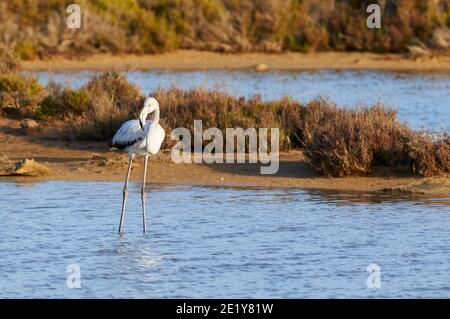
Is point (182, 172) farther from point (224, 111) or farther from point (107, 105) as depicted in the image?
point (107, 105)

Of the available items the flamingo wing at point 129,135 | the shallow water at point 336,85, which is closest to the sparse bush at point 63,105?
the shallow water at point 336,85

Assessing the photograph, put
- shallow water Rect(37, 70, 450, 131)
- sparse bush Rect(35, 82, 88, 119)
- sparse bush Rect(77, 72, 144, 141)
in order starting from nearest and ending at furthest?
sparse bush Rect(77, 72, 144, 141) → sparse bush Rect(35, 82, 88, 119) → shallow water Rect(37, 70, 450, 131)

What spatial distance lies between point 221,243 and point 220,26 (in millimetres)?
22602

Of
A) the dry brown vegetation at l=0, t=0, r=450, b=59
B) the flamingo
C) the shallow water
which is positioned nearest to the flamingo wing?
the flamingo

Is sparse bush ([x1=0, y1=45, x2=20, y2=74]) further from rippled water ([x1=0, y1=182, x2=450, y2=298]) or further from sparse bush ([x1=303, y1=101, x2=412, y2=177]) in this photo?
sparse bush ([x1=303, y1=101, x2=412, y2=177])

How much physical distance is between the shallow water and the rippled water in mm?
7474

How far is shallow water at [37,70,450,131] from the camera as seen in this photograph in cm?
2225

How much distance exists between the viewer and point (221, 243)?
11.0 meters

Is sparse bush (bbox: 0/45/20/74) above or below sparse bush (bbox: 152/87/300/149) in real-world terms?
above

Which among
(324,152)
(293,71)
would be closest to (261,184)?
(324,152)

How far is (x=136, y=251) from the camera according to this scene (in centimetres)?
1084

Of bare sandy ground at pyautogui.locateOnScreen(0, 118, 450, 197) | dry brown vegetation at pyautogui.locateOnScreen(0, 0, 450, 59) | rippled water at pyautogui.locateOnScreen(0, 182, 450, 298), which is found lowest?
rippled water at pyautogui.locateOnScreen(0, 182, 450, 298)

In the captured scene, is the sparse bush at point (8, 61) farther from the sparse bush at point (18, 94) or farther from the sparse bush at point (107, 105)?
the sparse bush at point (107, 105)
